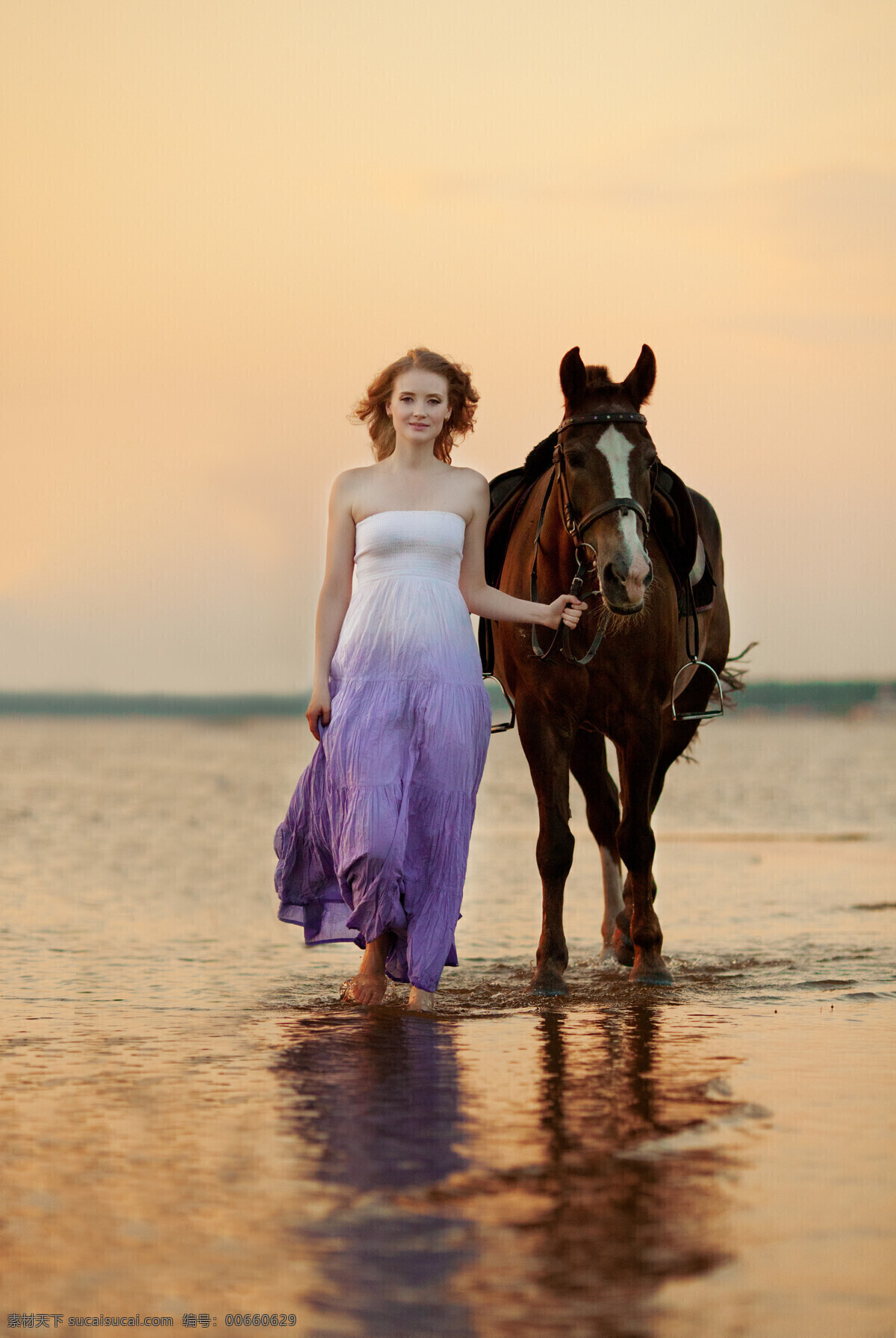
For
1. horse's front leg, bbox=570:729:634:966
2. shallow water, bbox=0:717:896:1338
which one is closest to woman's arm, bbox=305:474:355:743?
shallow water, bbox=0:717:896:1338

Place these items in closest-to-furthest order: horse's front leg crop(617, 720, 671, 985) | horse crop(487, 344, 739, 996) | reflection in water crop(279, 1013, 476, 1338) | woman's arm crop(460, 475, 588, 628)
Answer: reflection in water crop(279, 1013, 476, 1338)
horse crop(487, 344, 739, 996)
woman's arm crop(460, 475, 588, 628)
horse's front leg crop(617, 720, 671, 985)

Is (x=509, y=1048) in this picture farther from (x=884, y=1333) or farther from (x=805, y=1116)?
(x=884, y=1333)

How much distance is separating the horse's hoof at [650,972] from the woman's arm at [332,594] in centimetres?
170

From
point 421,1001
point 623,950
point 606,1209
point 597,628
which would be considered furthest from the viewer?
point 623,950

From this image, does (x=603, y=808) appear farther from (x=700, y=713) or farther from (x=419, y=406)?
(x=419, y=406)

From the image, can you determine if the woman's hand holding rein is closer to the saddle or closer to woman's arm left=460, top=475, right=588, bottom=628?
woman's arm left=460, top=475, right=588, bottom=628

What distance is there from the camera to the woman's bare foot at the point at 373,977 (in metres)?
5.73

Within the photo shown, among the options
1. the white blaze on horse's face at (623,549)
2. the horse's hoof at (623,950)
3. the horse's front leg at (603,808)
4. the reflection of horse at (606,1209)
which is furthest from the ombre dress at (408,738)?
the horse's front leg at (603,808)

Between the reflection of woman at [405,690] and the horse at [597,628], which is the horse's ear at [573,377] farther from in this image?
the reflection of woman at [405,690]

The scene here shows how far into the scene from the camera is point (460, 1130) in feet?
11.8

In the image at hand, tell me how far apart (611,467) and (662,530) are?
3.48 ft

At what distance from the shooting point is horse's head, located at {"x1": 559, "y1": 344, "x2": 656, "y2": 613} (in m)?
5.43

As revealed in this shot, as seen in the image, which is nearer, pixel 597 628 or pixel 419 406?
pixel 419 406

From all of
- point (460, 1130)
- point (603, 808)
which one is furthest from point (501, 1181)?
point (603, 808)
